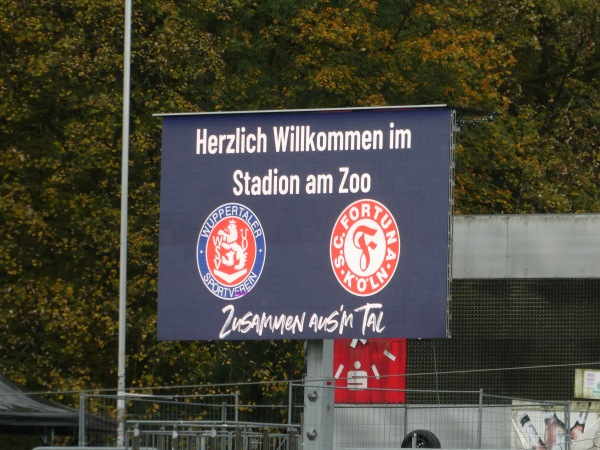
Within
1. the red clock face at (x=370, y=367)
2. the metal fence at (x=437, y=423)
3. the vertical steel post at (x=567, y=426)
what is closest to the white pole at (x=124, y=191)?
the metal fence at (x=437, y=423)

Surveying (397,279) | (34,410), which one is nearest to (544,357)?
(397,279)

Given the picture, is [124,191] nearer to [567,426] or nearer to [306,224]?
[306,224]

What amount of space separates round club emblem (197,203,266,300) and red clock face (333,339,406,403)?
512 centimetres

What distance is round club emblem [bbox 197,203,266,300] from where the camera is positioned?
49.9ft

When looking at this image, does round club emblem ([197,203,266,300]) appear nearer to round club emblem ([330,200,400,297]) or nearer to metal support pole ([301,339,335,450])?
round club emblem ([330,200,400,297])

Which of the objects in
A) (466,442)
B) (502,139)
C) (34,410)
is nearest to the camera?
(34,410)

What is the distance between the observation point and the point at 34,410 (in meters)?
14.0

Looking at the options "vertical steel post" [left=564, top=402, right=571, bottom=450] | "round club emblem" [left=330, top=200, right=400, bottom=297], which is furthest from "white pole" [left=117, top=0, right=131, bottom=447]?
"round club emblem" [left=330, top=200, right=400, bottom=297]

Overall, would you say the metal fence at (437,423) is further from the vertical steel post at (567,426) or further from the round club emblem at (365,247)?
the round club emblem at (365,247)

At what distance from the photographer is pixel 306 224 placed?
15102 mm

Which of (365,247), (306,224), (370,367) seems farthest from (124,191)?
(365,247)

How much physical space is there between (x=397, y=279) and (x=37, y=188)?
13.3 metres

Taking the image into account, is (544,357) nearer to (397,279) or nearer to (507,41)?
(397,279)

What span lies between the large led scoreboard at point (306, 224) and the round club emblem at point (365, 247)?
1 cm
